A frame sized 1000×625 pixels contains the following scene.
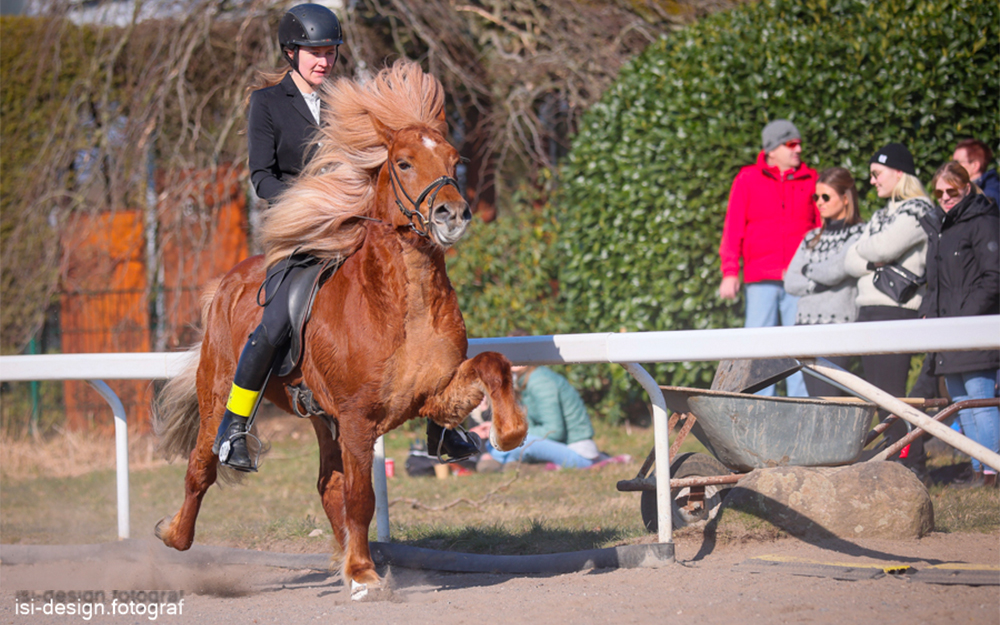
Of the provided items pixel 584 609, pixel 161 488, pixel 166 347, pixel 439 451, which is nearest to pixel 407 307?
pixel 439 451

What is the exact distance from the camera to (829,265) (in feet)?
19.3

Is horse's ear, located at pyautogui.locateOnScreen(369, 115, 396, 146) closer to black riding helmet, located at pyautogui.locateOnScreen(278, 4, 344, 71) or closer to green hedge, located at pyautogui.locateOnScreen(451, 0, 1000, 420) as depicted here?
black riding helmet, located at pyautogui.locateOnScreen(278, 4, 344, 71)

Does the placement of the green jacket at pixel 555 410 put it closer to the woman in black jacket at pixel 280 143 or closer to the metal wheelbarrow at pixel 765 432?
the metal wheelbarrow at pixel 765 432

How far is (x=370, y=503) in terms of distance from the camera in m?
3.66

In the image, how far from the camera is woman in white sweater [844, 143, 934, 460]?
5484 millimetres

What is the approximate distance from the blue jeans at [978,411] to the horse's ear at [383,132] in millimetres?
3590

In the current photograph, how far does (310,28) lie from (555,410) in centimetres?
418

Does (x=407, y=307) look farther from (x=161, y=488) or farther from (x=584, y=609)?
(x=161, y=488)

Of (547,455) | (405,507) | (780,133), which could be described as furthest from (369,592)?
(780,133)

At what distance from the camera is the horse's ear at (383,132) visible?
369cm

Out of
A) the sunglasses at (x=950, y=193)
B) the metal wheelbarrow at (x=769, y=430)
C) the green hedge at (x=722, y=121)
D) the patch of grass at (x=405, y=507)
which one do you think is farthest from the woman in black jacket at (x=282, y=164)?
the green hedge at (x=722, y=121)

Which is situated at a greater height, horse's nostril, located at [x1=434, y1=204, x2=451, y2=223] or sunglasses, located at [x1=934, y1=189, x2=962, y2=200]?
sunglasses, located at [x1=934, y1=189, x2=962, y2=200]

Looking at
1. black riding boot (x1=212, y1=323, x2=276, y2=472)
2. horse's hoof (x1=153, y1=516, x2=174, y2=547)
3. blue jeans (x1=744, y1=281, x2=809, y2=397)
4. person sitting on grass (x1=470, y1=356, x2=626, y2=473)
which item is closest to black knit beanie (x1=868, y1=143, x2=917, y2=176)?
blue jeans (x1=744, y1=281, x2=809, y2=397)

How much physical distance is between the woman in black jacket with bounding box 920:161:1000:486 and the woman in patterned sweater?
51 centimetres
